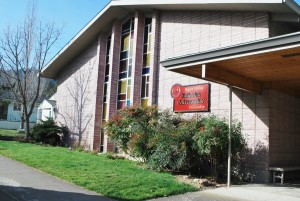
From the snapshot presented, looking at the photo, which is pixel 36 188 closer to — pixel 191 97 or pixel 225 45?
pixel 191 97

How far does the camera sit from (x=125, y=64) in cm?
1958

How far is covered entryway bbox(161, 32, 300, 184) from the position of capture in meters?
9.00

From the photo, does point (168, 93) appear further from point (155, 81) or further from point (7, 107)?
point (7, 107)

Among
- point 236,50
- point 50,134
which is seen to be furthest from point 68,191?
point 50,134

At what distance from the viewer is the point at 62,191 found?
8.67 metres

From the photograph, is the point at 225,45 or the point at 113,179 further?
the point at 225,45

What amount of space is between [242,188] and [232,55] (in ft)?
12.7

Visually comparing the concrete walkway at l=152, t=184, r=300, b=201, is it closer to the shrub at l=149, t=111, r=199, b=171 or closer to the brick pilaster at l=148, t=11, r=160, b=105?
the shrub at l=149, t=111, r=199, b=171

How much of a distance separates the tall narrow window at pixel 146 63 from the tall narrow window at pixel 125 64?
3.55 ft

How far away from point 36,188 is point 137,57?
10.5 meters

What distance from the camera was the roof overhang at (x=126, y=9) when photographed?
1202 cm

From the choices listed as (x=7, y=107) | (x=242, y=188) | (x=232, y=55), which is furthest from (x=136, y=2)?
(x=7, y=107)

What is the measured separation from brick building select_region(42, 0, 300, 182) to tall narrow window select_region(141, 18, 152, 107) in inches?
2.1

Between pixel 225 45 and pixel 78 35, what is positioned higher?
pixel 78 35
